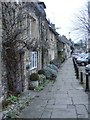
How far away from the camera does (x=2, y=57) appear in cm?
1116

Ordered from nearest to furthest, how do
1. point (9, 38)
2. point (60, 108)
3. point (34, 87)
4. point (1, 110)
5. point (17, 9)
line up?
point (1, 110) → point (60, 108) → point (9, 38) → point (17, 9) → point (34, 87)

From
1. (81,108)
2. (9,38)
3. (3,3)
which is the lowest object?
(81,108)

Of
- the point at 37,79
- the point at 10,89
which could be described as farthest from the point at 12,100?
the point at 37,79

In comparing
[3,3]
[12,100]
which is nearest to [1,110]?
[12,100]

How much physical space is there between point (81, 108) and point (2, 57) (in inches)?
143

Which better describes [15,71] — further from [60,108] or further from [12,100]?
[60,108]

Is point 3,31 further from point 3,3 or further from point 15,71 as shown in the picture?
point 15,71

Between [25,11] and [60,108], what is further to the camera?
[25,11]

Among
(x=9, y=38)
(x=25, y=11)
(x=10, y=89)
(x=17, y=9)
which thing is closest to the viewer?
(x=9, y=38)

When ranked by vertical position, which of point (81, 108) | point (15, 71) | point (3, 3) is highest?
point (3, 3)

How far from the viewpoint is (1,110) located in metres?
9.15

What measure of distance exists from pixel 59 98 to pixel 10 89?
2523 mm

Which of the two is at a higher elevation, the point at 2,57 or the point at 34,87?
the point at 2,57

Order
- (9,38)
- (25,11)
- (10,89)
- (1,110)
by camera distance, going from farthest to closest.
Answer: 1. (25,11)
2. (10,89)
3. (9,38)
4. (1,110)
